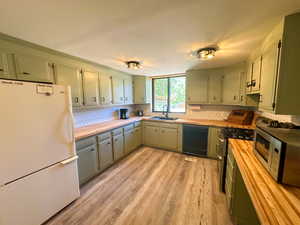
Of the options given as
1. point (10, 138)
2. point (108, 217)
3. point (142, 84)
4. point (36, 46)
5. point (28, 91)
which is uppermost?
point (36, 46)

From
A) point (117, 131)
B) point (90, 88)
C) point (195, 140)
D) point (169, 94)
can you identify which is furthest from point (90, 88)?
point (195, 140)

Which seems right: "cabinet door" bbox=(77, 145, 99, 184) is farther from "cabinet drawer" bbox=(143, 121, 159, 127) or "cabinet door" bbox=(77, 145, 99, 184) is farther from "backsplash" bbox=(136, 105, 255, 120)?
"backsplash" bbox=(136, 105, 255, 120)

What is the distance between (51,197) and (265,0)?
286 cm

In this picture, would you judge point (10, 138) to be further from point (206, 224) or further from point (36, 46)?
point (206, 224)

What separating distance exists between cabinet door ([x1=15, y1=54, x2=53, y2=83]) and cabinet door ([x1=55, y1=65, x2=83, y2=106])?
0.12 meters

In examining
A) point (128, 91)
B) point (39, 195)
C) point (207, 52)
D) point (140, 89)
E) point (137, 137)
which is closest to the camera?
point (39, 195)

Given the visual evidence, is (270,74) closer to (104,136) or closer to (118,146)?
(104,136)

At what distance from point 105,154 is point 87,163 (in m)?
0.40

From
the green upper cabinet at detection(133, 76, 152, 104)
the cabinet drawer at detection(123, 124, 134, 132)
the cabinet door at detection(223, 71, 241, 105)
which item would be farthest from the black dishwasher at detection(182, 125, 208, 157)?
the green upper cabinet at detection(133, 76, 152, 104)

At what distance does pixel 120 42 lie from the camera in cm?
166

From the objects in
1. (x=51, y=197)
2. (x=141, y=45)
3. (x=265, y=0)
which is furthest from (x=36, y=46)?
(x=265, y=0)

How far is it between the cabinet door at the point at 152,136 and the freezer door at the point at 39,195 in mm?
2155

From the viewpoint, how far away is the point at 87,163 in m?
2.14

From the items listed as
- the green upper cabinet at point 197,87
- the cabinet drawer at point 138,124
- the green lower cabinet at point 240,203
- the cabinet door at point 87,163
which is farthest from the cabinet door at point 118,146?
the green lower cabinet at point 240,203
